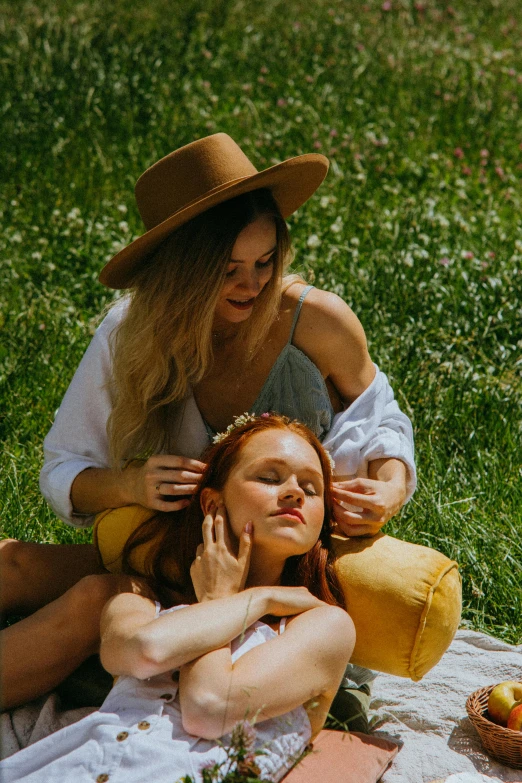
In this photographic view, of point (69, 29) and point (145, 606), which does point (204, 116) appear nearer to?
point (69, 29)

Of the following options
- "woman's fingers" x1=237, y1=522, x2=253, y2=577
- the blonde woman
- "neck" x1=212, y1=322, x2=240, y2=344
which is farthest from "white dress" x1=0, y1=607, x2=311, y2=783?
"neck" x1=212, y1=322, x2=240, y2=344

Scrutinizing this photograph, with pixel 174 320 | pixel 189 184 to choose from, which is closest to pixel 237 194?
pixel 189 184

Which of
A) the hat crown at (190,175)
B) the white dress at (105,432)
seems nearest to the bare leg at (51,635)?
the white dress at (105,432)

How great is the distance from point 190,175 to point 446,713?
209 cm

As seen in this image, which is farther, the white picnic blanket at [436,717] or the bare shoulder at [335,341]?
the bare shoulder at [335,341]

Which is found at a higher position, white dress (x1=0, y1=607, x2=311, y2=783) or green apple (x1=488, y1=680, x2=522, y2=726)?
white dress (x1=0, y1=607, x2=311, y2=783)

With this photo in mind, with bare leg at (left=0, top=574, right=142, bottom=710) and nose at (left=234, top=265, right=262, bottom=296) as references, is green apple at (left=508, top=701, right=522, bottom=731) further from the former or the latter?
nose at (left=234, top=265, right=262, bottom=296)

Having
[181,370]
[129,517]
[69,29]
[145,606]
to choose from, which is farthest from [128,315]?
[69,29]

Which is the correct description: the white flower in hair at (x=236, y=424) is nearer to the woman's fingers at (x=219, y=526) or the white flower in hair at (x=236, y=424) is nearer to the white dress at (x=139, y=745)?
the woman's fingers at (x=219, y=526)

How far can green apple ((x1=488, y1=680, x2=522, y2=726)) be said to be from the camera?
3.27 metres

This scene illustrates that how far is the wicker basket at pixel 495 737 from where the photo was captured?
3176 millimetres

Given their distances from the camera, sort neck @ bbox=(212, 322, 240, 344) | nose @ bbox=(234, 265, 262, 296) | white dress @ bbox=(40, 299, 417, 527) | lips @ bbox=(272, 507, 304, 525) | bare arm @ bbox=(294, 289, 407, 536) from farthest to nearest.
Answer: neck @ bbox=(212, 322, 240, 344), bare arm @ bbox=(294, 289, 407, 536), white dress @ bbox=(40, 299, 417, 527), nose @ bbox=(234, 265, 262, 296), lips @ bbox=(272, 507, 304, 525)

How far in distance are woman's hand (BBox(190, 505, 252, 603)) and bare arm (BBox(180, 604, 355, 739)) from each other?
0.75 feet

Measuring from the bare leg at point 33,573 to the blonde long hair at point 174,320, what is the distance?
404mm
